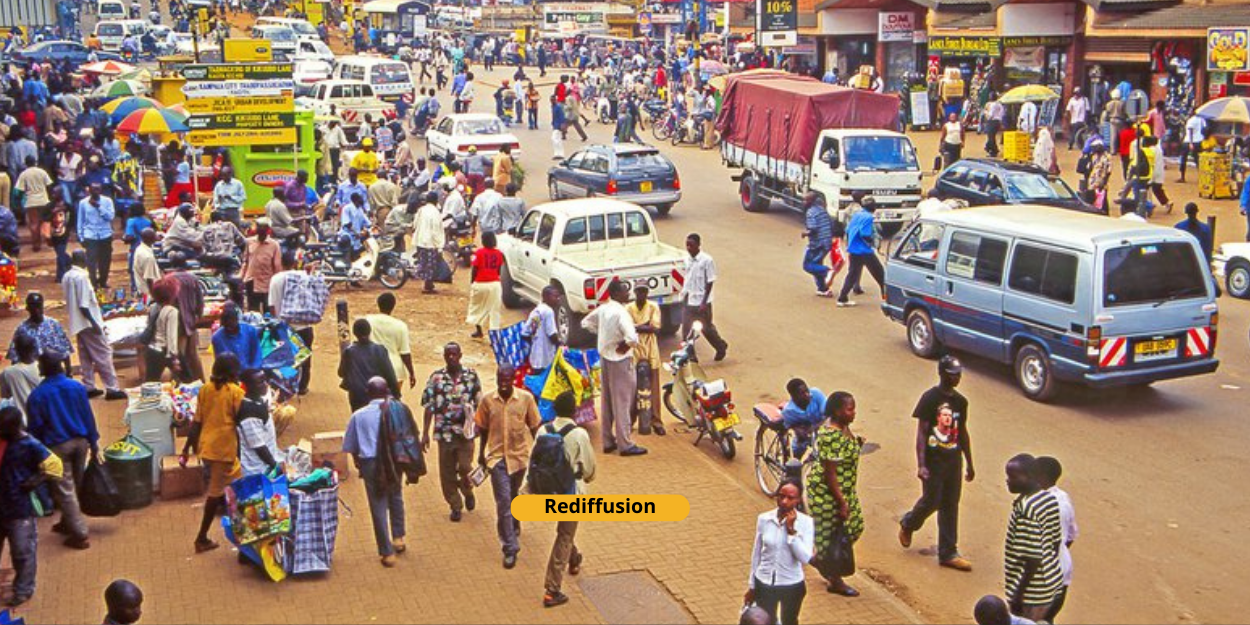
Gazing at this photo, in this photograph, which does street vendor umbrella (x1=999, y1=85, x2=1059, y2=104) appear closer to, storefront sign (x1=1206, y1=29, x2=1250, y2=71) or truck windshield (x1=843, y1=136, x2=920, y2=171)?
storefront sign (x1=1206, y1=29, x2=1250, y2=71)

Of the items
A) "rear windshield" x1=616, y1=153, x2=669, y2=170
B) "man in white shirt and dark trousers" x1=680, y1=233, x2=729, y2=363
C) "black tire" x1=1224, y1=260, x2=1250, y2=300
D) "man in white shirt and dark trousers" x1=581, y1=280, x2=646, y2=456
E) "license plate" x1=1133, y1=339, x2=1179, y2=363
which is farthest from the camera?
"rear windshield" x1=616, y1=153, x2=669, y2=170

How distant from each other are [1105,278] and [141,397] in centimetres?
907

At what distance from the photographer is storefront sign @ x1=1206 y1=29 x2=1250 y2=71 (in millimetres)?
28609

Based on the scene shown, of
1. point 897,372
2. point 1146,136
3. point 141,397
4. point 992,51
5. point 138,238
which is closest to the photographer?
point 141,397

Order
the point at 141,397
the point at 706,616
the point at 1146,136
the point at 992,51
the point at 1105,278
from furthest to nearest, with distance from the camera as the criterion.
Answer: the point at 992,51
the point at 1146,136
the point at 1105,278
the point at 141,397
the point at 706,616

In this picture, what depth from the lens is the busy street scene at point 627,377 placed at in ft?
31.1

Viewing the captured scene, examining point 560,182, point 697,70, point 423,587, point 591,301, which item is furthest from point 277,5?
point 423,587

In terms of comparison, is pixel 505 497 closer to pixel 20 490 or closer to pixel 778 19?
pixel 20 490

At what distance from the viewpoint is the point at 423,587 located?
9.59m

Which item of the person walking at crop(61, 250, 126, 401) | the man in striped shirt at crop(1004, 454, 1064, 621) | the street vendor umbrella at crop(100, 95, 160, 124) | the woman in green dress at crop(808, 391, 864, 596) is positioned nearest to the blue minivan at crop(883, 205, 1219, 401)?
the woman in green dress at crop(808, 391, 864, 596)

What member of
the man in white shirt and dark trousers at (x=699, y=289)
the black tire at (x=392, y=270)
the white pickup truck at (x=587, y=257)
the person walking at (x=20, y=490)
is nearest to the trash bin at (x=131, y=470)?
the person walking at (x=20, y=490)

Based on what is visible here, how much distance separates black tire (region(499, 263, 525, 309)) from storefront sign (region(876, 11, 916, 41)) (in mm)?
25981

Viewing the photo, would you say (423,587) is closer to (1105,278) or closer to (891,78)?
(1105,278)

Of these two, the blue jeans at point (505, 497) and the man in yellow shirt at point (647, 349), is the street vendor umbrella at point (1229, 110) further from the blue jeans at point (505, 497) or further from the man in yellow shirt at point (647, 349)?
the blue jeans at point (505, 497)
